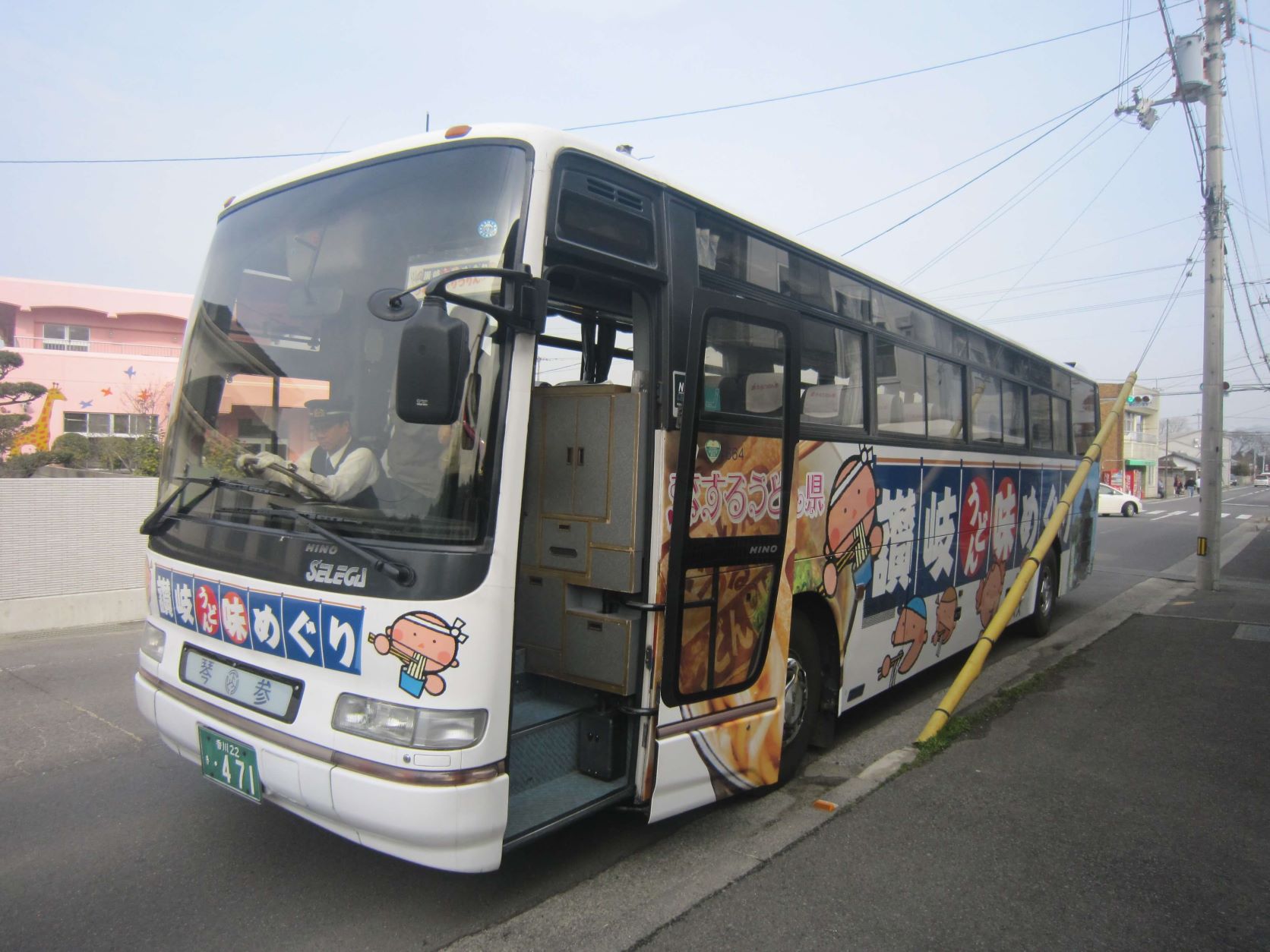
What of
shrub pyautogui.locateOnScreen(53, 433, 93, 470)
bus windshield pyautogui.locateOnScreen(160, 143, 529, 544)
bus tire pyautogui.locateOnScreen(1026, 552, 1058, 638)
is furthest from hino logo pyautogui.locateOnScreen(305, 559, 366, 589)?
shrub pyautogui.locateOnScreen(53, 433, 93, 470)

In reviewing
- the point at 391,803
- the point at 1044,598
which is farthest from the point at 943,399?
the point at 391,803

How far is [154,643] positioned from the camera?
3.94m

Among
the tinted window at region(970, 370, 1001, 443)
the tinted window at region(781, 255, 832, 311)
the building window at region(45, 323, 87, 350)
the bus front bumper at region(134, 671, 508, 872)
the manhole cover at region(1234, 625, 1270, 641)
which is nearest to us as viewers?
the bus front bumper at region(134, 671, 508, 872)

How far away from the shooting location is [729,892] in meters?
3.59

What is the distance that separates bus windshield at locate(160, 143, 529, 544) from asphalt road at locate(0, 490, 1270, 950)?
60.8 inches

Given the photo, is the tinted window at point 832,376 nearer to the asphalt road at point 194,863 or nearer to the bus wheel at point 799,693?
the bus wheel at point 799,693

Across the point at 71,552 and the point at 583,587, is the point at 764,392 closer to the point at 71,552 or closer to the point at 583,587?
the point at 583,587

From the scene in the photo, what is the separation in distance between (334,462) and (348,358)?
0.42m

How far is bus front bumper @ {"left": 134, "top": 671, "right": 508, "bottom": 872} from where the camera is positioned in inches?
115

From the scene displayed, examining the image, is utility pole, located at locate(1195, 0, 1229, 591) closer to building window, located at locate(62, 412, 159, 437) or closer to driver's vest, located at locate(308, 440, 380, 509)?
driver's vest, located at locate(308, 440, 380, 509)

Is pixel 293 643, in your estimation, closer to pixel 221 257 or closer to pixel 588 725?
pixel 588 725

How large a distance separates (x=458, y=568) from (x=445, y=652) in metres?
0.29

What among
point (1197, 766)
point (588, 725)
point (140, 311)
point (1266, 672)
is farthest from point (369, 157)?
point (140, 311)

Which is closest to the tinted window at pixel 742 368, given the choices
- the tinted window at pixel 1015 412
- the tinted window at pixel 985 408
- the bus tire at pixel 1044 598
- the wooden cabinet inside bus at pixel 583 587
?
the wooden cabinet inside bus at pixel 583 587
